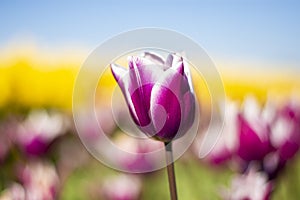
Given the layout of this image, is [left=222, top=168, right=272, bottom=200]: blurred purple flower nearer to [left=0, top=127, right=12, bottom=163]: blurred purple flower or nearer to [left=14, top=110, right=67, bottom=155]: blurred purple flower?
[left=14, top=110, right=67, bottom=155]: blurred purple flower

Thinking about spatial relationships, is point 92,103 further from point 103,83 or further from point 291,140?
point 291,140

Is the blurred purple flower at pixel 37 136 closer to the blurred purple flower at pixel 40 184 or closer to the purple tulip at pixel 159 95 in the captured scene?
the blurred purple flower at pixel 40 184

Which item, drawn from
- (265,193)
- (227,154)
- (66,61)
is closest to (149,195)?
(227,154)

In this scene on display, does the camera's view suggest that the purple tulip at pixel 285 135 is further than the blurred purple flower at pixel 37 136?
No

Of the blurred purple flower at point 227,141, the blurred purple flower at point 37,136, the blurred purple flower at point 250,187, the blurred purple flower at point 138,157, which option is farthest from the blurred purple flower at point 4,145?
the blurred purple flower at point 250,187

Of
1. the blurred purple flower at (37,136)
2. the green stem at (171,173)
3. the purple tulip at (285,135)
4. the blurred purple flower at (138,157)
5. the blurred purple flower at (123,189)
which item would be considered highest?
the green stem at (171,173)
